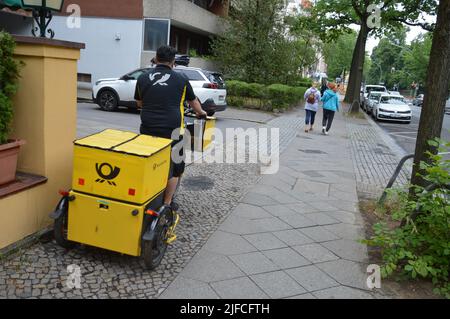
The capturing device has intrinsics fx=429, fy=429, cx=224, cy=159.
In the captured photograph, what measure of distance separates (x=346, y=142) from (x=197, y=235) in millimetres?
9210

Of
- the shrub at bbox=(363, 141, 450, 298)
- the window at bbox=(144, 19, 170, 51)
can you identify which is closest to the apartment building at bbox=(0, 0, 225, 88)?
the window at bbox=(144, 19, 170, 51)

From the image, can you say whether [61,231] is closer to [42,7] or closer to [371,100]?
[42,7]

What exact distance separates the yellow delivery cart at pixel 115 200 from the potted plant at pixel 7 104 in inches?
22.4

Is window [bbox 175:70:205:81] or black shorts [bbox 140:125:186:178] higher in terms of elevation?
window [bbox 175:70:205:81]

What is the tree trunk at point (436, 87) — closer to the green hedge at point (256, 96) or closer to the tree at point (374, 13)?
the green hedge at point (256, 96)

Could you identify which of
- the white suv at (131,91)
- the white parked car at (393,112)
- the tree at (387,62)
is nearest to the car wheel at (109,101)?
the white suv at (131,91)

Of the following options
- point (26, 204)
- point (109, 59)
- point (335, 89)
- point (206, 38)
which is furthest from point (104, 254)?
point (206, 38)

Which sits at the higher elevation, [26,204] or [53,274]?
[26,204]

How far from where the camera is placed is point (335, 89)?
44.0ft

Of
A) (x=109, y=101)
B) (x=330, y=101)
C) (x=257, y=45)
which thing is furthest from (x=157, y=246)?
(x=257, y=45)

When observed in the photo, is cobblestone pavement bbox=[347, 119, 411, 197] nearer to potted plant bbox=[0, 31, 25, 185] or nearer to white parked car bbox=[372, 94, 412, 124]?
potted plant bbox=[0, 31, 25, 185]

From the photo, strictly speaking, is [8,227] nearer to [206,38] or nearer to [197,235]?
[197,235]

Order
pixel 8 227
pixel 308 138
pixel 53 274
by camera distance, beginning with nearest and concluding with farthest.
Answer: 1. pixel 53 274
2. pixel 8 227
3. pixel 308 138

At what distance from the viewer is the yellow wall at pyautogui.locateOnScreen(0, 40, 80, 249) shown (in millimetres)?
3830
